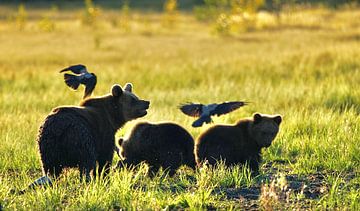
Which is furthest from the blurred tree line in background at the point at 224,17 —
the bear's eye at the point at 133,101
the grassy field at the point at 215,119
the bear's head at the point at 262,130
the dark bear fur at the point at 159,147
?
the bear's head at the point at 262,130

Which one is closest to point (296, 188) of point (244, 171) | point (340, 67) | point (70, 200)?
point (244, 171)

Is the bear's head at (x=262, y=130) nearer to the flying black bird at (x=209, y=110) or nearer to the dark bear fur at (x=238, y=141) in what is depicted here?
the dark bear fur at (x=238, y=141)

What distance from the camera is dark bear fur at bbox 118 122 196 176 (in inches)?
289

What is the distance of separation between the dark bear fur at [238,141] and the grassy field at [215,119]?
0.20 metres

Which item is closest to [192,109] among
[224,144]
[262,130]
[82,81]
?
[224,144]

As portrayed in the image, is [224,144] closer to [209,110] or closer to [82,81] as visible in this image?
[209,110]

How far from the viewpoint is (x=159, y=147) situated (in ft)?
24.0

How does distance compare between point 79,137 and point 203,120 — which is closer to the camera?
point 79,137

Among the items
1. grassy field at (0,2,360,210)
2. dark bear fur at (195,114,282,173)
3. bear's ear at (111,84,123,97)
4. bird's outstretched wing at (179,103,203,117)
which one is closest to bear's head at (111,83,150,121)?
bear's ear at (111,84,123,97)

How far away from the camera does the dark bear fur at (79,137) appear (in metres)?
6.61

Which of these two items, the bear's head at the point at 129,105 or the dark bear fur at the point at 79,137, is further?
the bear's head at the point at 129,105

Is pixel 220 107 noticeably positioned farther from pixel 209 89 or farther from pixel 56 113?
pixel 209 89

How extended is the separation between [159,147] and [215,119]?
251cm

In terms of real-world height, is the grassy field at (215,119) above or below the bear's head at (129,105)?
below
